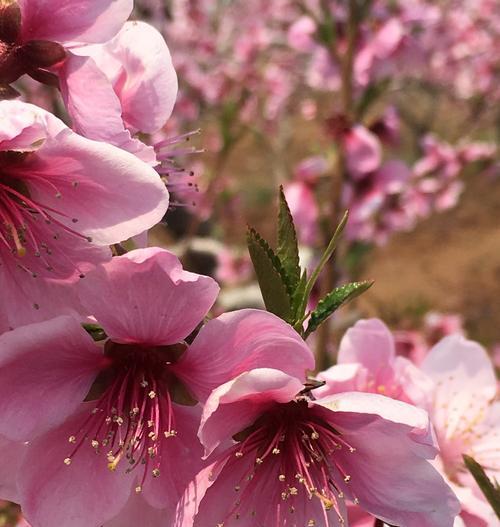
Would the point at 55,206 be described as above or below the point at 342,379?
above

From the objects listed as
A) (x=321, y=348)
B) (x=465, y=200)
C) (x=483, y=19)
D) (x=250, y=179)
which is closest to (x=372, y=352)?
(x=321, y=348)

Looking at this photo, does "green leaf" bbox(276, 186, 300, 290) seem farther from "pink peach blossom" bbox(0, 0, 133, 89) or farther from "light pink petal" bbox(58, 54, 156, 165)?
"pink peach blossom" bbox(0, 0, 133, 89)

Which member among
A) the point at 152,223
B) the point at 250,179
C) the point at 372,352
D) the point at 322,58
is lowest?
the point at 250,179

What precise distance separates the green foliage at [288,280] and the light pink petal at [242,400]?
0.09 meters

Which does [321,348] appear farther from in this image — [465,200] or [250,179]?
[250,179]

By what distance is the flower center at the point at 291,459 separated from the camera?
0.70m

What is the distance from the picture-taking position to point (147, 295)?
0.65 meters

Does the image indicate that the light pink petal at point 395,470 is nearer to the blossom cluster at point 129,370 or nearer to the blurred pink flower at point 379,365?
the blossom cluster at point 129,370

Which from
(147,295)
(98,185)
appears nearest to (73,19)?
(98,185)

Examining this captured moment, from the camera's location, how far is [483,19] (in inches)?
296

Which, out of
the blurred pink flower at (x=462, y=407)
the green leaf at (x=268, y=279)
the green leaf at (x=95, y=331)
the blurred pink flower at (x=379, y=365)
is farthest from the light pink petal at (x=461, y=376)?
the green leaf at (x=95, y=331)

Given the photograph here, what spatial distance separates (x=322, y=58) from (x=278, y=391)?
7.38ft

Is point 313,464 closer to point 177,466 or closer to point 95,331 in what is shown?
point 177,466

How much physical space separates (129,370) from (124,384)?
0.02m
